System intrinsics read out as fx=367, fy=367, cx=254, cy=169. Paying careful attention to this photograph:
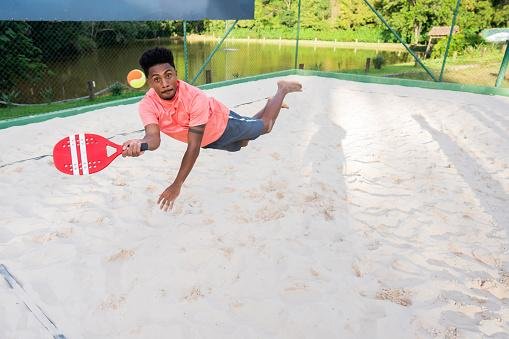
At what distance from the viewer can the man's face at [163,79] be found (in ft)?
8.23

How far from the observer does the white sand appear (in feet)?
6.85

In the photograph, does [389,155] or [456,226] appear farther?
[389,155]

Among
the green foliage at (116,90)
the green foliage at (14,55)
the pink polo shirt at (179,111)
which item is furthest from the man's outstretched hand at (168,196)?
the green foliage at (14,55)

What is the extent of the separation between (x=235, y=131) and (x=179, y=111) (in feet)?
2.25

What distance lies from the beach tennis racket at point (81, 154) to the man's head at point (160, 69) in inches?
22.1

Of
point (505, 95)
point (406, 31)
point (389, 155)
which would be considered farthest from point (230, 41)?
point (389, 155)

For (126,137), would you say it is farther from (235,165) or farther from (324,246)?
(324,246)

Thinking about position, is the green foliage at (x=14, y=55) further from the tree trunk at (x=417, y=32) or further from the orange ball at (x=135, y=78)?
the tree trunk at (x=417, y=32)

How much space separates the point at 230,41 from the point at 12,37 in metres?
28.1

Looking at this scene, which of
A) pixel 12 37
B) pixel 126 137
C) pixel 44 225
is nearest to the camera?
pixel 44 225

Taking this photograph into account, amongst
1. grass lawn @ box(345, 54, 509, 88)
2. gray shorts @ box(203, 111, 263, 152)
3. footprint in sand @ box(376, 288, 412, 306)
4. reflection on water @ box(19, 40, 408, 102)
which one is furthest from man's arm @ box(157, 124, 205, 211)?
reflection on water @ box(19, 40, 408, 102)

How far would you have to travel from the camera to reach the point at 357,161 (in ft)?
14.4

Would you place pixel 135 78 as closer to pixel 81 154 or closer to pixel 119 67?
pixel 81 154

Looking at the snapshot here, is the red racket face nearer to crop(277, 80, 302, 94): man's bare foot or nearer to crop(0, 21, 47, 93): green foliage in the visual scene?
crop(277, 80, 302, 94): man's bare foot
